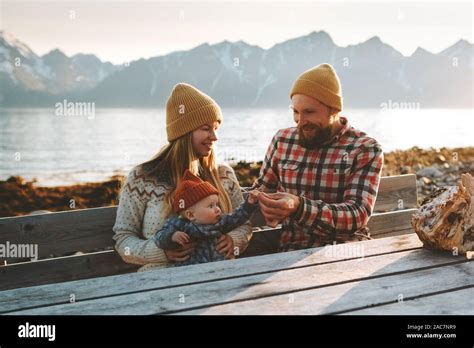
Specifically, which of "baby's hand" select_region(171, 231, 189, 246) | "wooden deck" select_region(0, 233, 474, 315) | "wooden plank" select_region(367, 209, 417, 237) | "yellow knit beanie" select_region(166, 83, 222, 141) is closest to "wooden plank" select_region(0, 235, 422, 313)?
"wooden deck" select_region(0, 233, 474, 315)

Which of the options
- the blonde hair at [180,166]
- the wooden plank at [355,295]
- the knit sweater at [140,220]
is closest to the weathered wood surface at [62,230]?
the knit sweater at [140,220]

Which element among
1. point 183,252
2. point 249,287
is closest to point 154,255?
point 183,252

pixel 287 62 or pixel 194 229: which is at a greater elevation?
pixel 287 62

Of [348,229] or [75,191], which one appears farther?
[75,191]

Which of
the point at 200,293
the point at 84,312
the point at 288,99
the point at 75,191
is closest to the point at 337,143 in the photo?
the point at 288,99

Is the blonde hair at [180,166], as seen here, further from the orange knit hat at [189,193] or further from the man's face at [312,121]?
the man's face at [312,121]

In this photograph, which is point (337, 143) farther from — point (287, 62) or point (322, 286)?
point (287, 62)

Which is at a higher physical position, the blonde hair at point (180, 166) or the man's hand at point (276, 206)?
the blonde hair at point (180, 166)

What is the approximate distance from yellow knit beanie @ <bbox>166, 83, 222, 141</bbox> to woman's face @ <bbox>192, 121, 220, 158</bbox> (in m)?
0.04

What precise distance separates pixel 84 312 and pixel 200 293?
1.41ft

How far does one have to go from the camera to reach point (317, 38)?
409 ft

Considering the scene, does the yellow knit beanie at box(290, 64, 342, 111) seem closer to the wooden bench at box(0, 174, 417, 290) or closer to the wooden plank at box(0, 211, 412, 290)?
the wooden bench at box(0, 174, 417, 290)

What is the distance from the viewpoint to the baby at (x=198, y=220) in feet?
9.91
